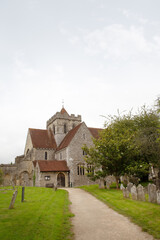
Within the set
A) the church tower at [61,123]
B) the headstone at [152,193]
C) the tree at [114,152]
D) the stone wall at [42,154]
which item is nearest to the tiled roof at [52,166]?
the stone wall at [42,154]

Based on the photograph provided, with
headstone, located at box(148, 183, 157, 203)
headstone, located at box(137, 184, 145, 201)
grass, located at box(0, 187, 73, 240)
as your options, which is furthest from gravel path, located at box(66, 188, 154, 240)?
headstone, located at box(137, 184, 145, 201)

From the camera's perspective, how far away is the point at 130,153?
74.4 feet

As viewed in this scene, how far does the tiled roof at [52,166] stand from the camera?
108ft

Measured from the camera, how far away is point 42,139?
44188 mm

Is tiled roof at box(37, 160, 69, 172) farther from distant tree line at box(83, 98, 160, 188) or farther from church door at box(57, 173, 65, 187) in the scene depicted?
distant tree line at box(83, 98, 160, 188)

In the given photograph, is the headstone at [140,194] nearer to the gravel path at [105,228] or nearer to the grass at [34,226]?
the gravel path at [105,228]

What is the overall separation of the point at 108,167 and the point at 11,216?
14.8 metres

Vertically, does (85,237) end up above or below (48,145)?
below

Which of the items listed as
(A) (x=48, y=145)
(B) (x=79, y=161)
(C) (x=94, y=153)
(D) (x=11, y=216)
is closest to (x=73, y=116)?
(A) (x=48, y=145)

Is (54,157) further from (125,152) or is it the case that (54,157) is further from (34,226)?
(34,226)

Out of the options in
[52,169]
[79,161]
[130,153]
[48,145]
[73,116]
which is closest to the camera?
[130,153]

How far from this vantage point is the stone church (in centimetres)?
3378

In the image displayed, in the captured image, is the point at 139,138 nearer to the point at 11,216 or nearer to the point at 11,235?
the point at 11,216

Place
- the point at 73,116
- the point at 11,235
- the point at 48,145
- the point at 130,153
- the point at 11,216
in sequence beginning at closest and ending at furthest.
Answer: the point at 11,235 → the point at 11,216 → the point at 130,153 → the point at 48,145 → the point at 73,116
